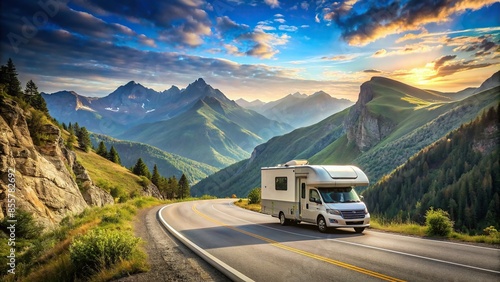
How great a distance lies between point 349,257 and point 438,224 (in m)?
7.10

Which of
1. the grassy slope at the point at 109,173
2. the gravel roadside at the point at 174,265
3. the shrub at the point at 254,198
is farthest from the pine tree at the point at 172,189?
the gravel roadside at the point at 174,265

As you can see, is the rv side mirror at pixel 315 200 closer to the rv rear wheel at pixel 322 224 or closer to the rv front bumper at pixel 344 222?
the rv rear wheel at pixel 322 224

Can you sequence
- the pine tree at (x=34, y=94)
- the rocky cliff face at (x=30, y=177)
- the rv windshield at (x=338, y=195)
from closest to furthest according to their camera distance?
the rv windshield at (x=338, y=195) < the rocky cliff face at (x=30, y=177) < the pine tree at (x=34, y=94)

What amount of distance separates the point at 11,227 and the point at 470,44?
31249 millimetres

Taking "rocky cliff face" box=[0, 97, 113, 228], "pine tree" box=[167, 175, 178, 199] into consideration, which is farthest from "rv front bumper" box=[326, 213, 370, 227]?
"pine tree" box=[167, 175, 178, 199]

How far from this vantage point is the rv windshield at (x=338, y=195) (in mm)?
18297

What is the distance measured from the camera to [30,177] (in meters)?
28.8

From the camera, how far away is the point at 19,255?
18031 mm

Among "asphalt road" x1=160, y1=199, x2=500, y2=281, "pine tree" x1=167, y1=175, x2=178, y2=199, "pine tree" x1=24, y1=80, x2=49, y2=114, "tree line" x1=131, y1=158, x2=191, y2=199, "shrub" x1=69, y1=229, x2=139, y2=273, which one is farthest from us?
"pine tree" x1=167, y1=175, x2=178, y2=199

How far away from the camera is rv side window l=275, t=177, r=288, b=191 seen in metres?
21.7

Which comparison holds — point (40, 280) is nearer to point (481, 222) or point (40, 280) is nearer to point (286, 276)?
point (286, 276)

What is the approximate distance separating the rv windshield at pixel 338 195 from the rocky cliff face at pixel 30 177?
2024cm

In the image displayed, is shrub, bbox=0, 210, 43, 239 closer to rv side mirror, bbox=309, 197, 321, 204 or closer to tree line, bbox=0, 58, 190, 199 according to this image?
tree line, bbox=0, 58, 190, 199

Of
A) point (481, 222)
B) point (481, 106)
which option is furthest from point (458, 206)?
point (481, 106)
